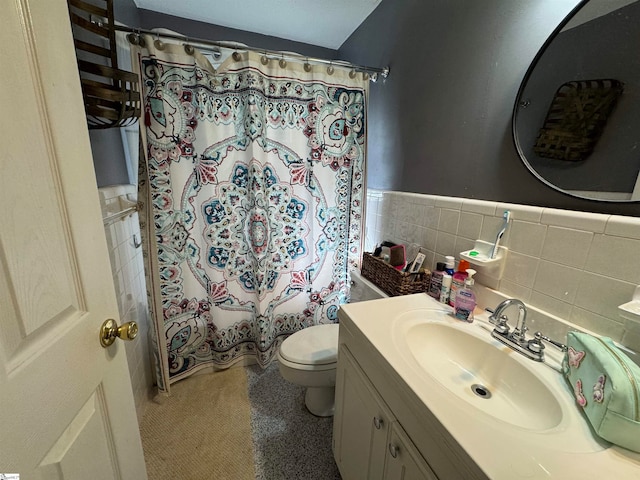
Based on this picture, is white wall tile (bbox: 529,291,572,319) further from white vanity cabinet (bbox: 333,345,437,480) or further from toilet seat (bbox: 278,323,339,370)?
toilet seat (bbox: 278,323,339,370)

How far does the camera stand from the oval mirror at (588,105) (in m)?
0.63

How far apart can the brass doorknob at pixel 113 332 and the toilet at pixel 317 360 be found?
80cm

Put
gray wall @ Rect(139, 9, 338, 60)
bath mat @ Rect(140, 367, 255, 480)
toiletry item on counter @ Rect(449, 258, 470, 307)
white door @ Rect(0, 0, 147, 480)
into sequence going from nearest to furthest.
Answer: white door @ Rect(0, 0, 147, 480) → toiletry item on counter @ Rect(449, 258, 470, 307) → bath mat @ Rect(140, 367, 255, 480) → gray wall @ Rect(139, 9, 338, 60)

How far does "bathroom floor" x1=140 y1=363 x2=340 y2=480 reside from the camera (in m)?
1.13

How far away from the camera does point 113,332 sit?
0.59 meters

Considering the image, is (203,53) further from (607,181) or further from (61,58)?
(607,181)

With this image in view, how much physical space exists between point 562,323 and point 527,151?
1.76 ft

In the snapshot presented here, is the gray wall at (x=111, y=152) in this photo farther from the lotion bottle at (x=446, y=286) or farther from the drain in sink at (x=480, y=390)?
the drain in sink at (x=480, y=390)

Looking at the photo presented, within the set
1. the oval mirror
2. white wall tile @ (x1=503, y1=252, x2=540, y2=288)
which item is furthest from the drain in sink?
the oval mirror

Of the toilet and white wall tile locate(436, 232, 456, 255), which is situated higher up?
white wall tile locate(436, 232, 456, 255)

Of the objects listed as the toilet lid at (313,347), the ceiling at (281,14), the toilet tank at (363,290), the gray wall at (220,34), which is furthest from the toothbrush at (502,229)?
the gray wall at (220,34)

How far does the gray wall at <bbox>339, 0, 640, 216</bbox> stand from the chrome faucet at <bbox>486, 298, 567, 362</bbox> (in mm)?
344

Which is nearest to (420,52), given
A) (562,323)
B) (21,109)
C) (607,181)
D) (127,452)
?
(607,181)

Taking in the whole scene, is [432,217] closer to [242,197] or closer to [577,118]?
[577,118]
